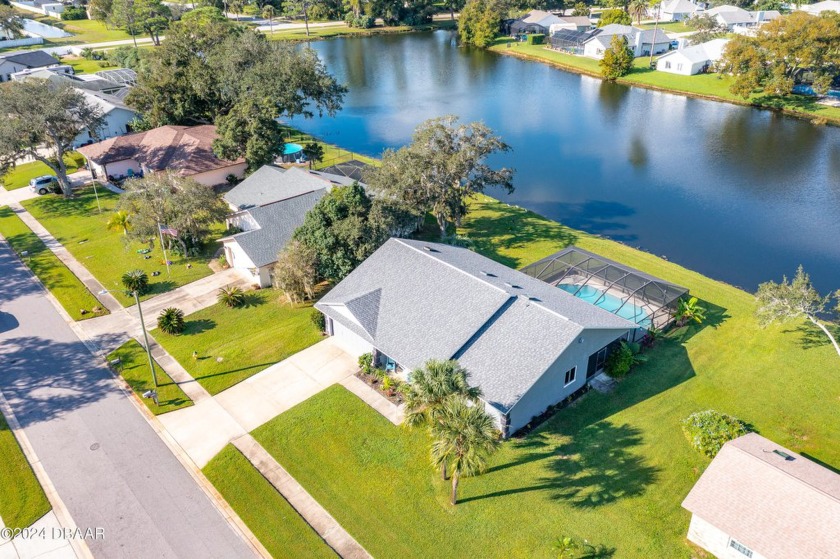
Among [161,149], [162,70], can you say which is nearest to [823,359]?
[161,149]

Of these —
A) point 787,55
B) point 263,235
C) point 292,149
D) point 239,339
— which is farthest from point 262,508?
point 787,55

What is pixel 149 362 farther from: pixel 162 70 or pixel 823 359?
pixel 162 70

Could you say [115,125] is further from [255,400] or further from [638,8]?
[638,8]

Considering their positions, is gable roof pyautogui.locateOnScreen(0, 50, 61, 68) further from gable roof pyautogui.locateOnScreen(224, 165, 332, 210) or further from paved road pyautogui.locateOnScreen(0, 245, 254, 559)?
paved road pyautogui.locateOnScreen(0, 245, 254, 559)

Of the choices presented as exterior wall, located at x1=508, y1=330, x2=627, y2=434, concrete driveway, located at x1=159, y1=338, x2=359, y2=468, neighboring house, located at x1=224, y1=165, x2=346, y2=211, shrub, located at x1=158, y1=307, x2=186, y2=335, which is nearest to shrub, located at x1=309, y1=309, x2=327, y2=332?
concrete driveway, located at x1=159, y1=338, x2=359, y2=468

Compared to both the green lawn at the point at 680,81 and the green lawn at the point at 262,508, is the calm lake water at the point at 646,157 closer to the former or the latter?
the green lawn at the point at 680,81

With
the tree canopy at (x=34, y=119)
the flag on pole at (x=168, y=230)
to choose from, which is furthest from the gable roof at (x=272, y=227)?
the tree canopy at (x=34, y=119)
